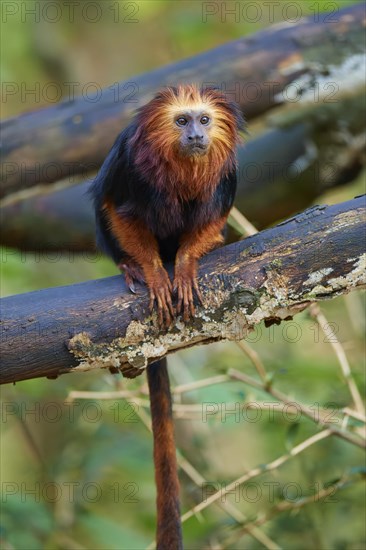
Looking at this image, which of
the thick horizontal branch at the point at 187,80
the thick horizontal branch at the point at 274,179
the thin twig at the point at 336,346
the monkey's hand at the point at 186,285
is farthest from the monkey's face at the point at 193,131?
the thick horizontal branch at the point at 274,179

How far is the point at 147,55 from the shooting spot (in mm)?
6895

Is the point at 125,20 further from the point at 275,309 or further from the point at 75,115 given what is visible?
the point at 275,309

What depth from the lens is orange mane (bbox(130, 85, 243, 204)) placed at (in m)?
2.90

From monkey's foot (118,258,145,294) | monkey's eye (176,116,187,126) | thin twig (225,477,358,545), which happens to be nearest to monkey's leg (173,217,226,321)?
monkey's foot (118,258,145,294)

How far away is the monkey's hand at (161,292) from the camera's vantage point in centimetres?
262

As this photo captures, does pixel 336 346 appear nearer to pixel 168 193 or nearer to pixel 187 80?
pixel 168 193

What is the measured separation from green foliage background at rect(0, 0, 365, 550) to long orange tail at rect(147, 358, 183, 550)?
0.94 ft

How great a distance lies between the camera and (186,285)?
2676 millimetres

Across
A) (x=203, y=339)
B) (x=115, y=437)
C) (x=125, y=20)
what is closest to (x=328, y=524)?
(x=115, y=437)

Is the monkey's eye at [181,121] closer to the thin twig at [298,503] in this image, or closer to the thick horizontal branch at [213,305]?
the thick horizontal branch at [213,305]

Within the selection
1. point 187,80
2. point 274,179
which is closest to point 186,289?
point 187,80

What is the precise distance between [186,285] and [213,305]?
0.41 ft

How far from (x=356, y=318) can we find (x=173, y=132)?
7.41ft

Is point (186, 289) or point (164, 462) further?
point (164, 462)
